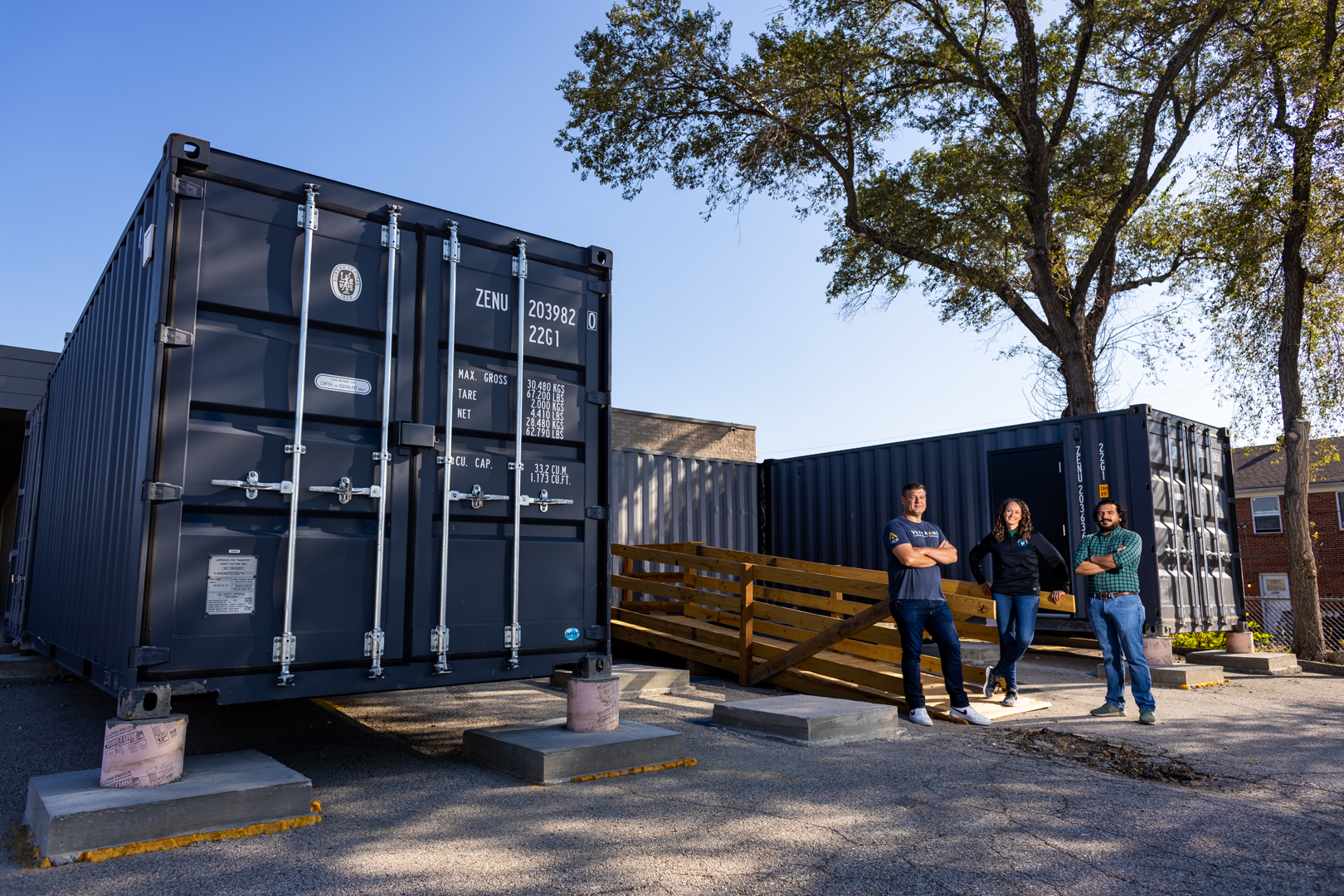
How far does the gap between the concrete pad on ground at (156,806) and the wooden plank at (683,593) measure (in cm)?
512

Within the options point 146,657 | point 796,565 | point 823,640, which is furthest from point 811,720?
point 146,657

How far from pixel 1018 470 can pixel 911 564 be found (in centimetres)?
548

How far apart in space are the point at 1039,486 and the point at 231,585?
376 inches

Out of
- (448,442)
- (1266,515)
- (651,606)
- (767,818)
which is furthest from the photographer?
(1266,515)

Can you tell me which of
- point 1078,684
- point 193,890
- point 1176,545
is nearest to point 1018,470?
point 1176,545

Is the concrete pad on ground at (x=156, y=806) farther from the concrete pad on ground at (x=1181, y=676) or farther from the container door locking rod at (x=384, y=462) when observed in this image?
the concrete pad on ground at (x=1181, y=676)

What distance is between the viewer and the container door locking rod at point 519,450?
4770mm

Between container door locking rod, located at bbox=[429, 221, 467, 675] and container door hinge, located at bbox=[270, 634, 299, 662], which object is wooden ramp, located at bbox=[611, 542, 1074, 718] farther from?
container door hinge, located at bbox=[270, 634, 299, 662]

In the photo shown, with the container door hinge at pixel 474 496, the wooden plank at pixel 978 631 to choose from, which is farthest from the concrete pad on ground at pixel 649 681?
the container door hinge at pixel 474 496

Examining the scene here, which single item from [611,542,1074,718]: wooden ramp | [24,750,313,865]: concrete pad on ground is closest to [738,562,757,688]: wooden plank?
[611,542,1074,718]: wooden ramp

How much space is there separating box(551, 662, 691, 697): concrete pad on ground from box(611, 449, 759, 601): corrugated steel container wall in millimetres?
4272

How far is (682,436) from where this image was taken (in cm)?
1703

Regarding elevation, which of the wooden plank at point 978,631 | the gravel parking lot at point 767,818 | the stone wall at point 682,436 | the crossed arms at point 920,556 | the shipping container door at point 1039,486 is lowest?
the gravel parking lot at point 767,818

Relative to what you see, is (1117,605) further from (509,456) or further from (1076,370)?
(1076,370)
